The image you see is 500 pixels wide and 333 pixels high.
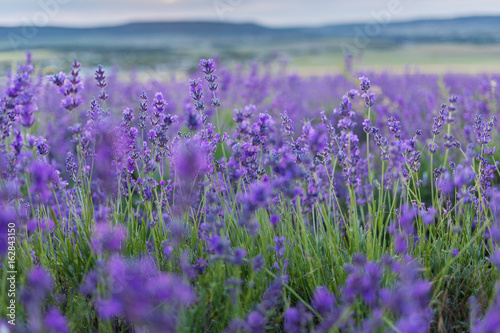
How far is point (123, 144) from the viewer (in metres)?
2.52

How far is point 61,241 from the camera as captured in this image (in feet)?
7.75

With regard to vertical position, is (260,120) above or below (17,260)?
above

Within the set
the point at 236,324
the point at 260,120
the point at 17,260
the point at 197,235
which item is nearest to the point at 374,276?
the point at 236,324

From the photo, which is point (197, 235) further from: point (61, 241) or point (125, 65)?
point (125, 65)

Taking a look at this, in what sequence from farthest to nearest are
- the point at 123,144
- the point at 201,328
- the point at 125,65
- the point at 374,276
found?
the point at 125,65 < the point at 123,144 < the point at 201,328 < the point at 374,276

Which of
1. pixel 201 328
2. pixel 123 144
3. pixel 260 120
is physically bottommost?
pixel 201 328

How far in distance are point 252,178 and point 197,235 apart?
0.40 metres

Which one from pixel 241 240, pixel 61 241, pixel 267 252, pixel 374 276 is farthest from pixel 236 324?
pixel 61 241

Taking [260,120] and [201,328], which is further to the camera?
[260,120]

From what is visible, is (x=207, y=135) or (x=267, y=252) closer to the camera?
(x=267, y=252)

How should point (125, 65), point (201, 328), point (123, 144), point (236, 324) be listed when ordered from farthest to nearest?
1. point (125, 65)
2. point (123, 144)
3. point (201, 328)
4. point (236, 324)

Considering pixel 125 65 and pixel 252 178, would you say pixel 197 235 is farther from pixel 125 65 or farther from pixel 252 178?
pixel 125 65

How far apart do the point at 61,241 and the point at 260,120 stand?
43.2 inches

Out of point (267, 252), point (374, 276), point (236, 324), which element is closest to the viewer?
point (374, 276)
